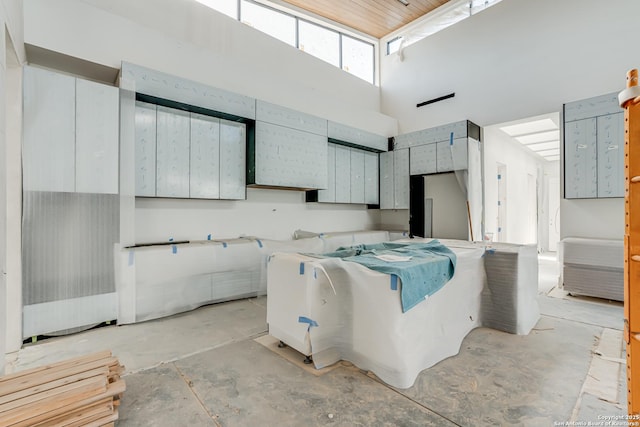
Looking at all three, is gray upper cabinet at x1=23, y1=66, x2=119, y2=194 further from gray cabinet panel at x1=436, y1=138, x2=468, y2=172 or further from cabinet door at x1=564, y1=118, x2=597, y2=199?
cabinet door at x1=564, y1=118, x2=597, y2=199

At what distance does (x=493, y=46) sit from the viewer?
5.06 m

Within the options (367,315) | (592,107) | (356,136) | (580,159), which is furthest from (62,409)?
(592,107)

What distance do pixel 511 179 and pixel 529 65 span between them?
2.83 m

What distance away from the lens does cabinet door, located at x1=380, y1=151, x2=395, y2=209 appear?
6047 millimetres

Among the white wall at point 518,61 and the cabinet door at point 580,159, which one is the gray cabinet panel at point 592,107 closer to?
the cabinet door at point 580,159

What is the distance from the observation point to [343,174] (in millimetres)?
5590

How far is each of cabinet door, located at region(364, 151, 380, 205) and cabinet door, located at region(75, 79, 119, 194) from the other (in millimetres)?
4310

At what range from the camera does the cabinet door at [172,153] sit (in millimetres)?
3416

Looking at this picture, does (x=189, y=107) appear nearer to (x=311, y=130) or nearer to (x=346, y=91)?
(x=311, y=130)

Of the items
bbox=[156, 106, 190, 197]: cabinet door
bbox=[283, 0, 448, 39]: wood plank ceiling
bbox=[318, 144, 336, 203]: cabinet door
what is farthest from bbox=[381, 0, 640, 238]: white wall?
bbox=[156, 106, 190, 197]: cabinet door

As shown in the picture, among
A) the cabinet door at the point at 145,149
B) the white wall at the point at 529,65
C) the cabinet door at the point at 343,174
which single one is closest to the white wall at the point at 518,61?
the white wall at the point at 529,65

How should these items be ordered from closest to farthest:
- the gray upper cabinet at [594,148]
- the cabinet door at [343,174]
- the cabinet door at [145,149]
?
1. the cabinet door at [145,149]
2. the gray upper cabinet at [594,148]
3. the cabinet door at [343,174]

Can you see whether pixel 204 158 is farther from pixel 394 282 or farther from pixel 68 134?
pixel 394 282

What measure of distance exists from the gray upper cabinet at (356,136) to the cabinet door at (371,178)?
0.26 meters
